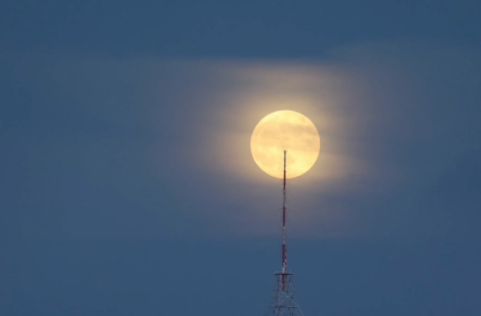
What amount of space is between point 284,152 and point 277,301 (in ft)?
29.5

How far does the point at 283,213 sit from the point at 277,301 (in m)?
5.72

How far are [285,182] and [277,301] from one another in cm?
749

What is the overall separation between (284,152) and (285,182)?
8.21ft

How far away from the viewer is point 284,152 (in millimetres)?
152250

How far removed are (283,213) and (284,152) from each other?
4036 millimetres

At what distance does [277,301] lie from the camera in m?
152

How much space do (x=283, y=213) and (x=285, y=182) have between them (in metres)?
1.85

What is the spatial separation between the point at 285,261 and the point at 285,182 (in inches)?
187

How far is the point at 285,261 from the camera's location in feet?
495

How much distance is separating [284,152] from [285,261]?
6634 millimetres

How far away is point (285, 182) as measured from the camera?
150500 mm

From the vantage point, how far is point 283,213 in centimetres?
15050
